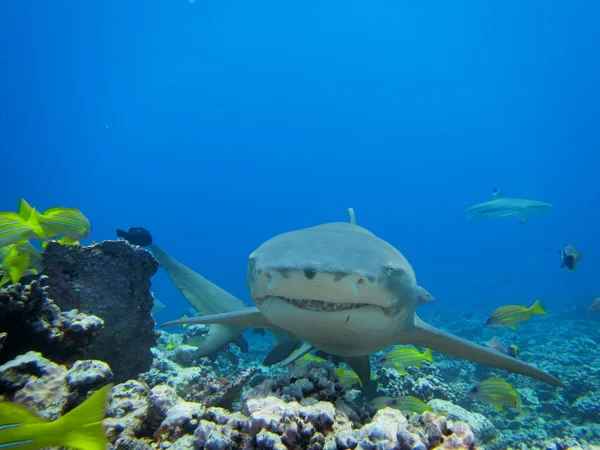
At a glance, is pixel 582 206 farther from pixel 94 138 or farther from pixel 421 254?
pixel 94 138

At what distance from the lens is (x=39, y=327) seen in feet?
8.80

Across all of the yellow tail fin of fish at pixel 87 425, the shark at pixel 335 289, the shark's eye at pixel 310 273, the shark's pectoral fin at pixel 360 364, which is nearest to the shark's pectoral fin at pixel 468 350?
the shark at pixel 335 289

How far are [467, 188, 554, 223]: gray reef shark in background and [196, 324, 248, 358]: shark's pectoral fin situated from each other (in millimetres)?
15219

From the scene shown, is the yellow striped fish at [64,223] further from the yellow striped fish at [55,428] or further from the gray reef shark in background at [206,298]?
the yellow striped fish at [55,428]

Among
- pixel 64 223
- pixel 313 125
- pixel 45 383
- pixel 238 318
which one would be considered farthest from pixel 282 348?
pixel 313 125

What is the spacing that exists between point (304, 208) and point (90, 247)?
456ft

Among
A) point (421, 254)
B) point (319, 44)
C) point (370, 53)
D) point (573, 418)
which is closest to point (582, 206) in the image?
point (421, 254)

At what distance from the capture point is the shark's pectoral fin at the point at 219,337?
516 cm

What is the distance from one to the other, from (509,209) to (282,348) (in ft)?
53.6

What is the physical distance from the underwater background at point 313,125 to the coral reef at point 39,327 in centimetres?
4889

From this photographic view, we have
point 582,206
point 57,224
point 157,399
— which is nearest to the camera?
point 157,399

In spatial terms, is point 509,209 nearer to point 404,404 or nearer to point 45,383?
point 404,404

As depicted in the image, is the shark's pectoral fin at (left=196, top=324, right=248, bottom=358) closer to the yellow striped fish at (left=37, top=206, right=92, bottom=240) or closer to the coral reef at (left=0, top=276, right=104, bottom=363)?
the yellow striped fish at (left=37, top=206, right=92, bottom=240)

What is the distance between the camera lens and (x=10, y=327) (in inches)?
103
